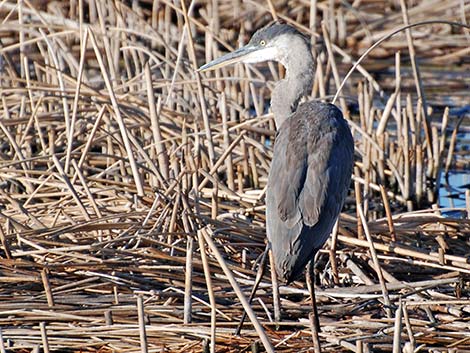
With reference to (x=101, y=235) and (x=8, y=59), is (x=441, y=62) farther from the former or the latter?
(x=101, y=235)

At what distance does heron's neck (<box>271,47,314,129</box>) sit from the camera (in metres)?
5.32

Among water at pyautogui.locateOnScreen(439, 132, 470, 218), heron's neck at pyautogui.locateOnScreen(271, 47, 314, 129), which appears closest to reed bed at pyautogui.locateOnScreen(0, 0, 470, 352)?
water at pyautogui.locateOnScreen(439, 132, 470, 218)

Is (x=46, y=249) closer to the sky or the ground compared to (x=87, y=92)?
closer to the ground

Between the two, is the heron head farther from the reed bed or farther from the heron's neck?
the reed bed

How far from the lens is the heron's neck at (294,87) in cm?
532

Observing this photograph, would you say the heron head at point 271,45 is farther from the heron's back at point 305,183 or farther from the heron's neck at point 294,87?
the heron's back at point 305,183

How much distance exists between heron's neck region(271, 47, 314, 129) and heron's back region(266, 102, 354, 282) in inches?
13.9

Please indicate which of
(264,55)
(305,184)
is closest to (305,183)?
(305,184)

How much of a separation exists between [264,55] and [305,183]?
1.21 meters

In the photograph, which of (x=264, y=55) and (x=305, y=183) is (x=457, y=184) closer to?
(x=264, y=55)

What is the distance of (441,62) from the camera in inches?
434

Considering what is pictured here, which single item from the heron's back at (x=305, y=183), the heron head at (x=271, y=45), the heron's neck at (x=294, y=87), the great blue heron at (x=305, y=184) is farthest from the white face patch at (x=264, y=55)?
the heron's back at (x=305, y=183)

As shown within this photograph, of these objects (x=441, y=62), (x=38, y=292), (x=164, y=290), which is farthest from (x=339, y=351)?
(x=441, y=62)

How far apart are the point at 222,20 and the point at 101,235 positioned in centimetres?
682
